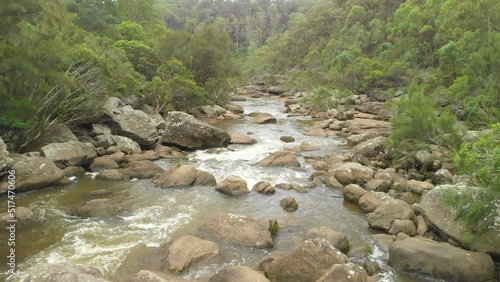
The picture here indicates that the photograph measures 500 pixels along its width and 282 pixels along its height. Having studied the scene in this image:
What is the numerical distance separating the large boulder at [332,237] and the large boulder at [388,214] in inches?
80.5

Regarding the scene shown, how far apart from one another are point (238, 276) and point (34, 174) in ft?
36.7

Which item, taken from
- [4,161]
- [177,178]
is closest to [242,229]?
[177,178]

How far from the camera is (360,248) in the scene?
11.1 m

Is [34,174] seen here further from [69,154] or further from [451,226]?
[451,226]

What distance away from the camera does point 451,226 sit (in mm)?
10961

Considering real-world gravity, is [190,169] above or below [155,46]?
below

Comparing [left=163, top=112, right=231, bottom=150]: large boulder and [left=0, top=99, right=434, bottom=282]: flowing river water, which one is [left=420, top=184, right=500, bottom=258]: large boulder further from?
[left=163, top=112, right=231, bottom=150]: large boulder

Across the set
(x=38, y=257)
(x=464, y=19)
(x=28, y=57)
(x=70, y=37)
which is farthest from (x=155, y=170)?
(x=464, y=19)

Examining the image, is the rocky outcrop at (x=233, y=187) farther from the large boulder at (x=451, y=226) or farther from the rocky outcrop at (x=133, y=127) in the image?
the rocky outcrop at (x=133, y=127)

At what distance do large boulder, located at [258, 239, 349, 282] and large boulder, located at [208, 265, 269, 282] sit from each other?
0.79 m

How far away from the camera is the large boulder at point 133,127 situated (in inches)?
896

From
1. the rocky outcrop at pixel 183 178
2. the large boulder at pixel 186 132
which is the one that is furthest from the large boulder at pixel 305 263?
the large boulder at pixel 186 132

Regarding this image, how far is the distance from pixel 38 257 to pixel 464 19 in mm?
27083

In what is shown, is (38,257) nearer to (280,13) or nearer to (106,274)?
(106,274)
